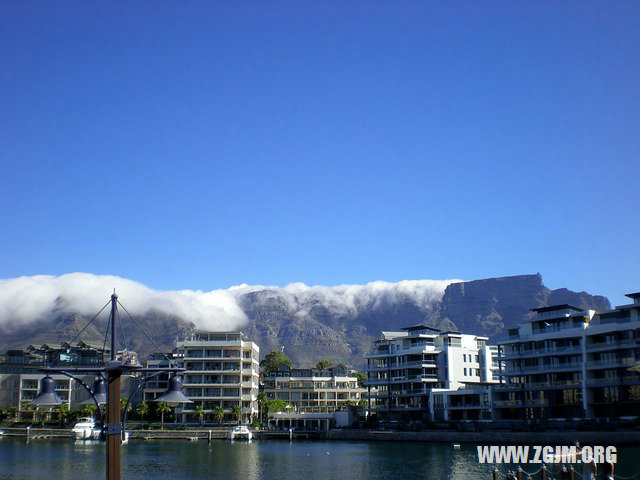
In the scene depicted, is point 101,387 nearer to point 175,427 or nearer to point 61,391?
point 175,427

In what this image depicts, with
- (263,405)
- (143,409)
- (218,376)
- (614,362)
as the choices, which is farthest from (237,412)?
(614,362)

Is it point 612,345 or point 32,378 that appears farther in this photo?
point 32,378

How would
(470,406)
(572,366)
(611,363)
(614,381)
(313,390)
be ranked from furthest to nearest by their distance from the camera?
(313,390) < (470,406) < (572,366) < (611,363) < (614,381)

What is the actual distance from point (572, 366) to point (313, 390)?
6836 cm

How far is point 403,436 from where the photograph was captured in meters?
95.1

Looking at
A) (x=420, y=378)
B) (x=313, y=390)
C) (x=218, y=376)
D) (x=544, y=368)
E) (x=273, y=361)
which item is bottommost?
(x=313, y=390)

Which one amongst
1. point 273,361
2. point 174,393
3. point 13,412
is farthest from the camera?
point 273,361

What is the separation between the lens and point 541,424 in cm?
8475

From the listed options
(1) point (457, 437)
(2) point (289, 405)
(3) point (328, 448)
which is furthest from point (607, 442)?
(2) point (289, 405)

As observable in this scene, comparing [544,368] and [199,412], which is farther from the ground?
[544,368]

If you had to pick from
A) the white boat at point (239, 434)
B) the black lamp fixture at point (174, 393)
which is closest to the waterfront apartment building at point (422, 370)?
the white boat at point (239, 434)

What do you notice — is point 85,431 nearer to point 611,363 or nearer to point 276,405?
point 276,405

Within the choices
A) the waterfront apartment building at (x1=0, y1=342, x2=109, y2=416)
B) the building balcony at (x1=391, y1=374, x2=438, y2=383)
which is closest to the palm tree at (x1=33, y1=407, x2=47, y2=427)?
the waterfront apartment building at (x1=0, y1=342, x2=109, y2=416)

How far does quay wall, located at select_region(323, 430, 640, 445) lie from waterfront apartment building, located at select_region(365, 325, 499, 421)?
1114cm
